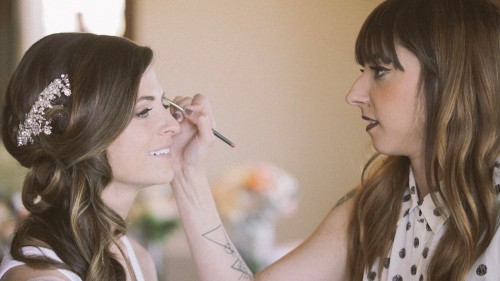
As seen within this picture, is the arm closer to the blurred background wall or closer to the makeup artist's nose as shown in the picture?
the makeup artist's nose

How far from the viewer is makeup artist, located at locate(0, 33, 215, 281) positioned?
160cm

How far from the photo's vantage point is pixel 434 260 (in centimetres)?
167

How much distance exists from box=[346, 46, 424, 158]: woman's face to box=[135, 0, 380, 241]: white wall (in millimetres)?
2080

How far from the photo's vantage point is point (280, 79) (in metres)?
3.98

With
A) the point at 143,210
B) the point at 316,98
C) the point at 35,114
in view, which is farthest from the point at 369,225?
the point at 316,98

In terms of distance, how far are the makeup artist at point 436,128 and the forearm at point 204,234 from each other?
32 centimetres

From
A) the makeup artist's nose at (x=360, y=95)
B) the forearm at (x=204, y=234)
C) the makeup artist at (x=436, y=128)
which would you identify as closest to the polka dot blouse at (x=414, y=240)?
the makeup artist at (x=436, y=128)

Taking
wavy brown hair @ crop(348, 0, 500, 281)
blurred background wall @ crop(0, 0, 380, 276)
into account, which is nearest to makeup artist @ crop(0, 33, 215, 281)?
wavy brown hair @ crop(348, 0, 500, 281)

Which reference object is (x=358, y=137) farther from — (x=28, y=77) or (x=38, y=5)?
(x=28, y=77)

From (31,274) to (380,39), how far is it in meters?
0.91

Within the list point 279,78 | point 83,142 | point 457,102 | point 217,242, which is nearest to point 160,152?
point 83,142

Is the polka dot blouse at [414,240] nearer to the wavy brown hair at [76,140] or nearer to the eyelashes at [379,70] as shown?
the eyelashes at [379,70]

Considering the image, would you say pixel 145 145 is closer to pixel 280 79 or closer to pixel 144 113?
pixel 144 113

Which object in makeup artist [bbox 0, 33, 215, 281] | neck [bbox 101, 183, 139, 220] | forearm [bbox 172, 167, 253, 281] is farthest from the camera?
forearm [bbox 172, 167, 253, 281]
